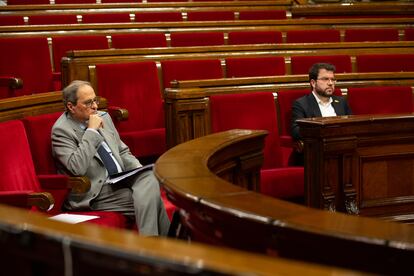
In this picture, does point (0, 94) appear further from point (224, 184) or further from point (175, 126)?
point (224, 184)

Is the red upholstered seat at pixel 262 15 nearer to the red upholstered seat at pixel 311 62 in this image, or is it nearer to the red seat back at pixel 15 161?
the red upholstered seat at pixel 311 62

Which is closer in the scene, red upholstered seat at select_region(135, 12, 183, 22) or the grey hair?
the grey hair

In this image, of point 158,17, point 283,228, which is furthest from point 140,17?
point 283,228

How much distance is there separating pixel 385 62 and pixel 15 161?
42.6 inches

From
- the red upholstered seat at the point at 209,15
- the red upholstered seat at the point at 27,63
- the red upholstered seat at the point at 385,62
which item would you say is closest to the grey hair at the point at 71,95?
the red upholstered seat at the point at 27,63

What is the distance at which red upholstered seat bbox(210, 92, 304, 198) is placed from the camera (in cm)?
143

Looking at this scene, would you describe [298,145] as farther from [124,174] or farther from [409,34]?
[409,34]

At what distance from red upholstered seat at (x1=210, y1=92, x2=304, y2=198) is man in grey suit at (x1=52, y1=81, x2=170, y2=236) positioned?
0.90ft

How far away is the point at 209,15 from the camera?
237 cm

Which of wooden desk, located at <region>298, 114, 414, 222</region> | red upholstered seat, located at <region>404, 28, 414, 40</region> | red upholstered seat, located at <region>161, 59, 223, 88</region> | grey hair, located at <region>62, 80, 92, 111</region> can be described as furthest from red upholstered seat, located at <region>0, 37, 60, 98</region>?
red upholstered seat, located at <region>404, 28, 414, 40</region>

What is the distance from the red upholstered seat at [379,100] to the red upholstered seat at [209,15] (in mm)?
807

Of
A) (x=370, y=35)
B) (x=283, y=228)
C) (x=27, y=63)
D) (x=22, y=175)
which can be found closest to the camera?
(x=283, y=228)

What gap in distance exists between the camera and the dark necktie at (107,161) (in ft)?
4.11

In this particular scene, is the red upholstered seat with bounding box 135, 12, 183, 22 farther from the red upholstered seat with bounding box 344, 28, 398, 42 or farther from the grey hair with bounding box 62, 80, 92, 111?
the grey hair with bounding box 62, 80, 92, 111
